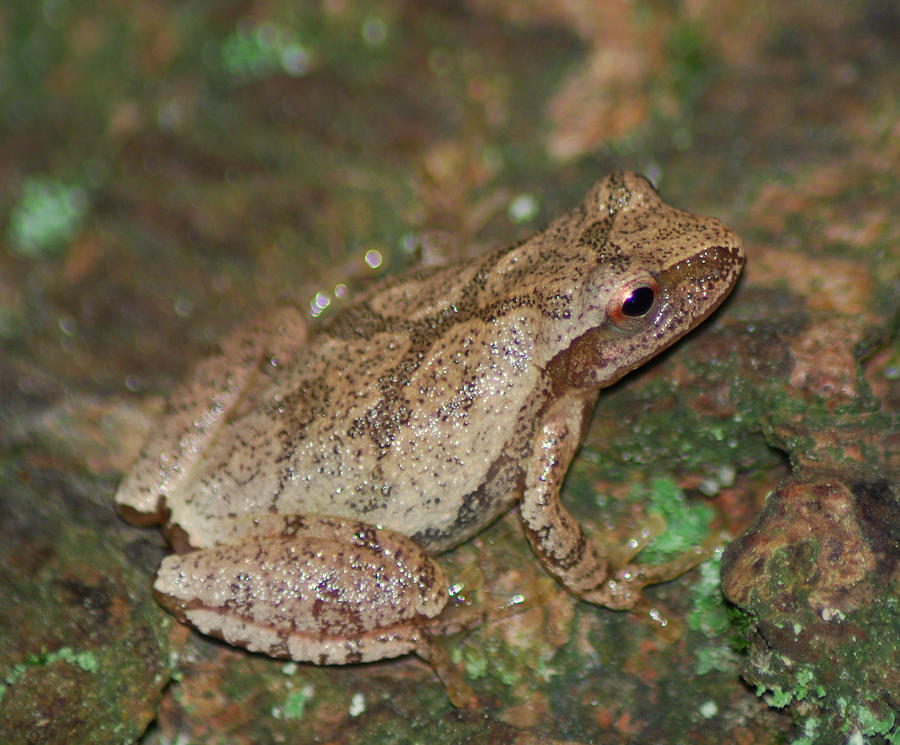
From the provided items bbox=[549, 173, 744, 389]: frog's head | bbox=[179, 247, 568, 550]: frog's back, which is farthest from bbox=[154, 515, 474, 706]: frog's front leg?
bbox=[549, 173, 744, 389]: frog's head

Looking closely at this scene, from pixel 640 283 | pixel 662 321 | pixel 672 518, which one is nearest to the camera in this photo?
pixel 640 283

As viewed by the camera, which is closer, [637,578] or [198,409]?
[637,578]

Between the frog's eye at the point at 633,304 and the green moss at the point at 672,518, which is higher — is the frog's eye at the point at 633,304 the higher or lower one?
the higher one

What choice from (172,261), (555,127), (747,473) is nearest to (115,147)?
(172,261)

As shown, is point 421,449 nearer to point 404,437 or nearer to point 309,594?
point 404,437

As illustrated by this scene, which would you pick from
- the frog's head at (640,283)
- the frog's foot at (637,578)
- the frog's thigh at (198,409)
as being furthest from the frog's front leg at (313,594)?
the frog's head at (640,283)

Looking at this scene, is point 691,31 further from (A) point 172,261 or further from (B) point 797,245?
(A) point 172,261

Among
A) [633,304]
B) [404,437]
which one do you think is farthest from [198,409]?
[633,304]

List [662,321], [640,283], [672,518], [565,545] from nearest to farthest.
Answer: [640,283]
[662,321]
[565,545]
[672,518]

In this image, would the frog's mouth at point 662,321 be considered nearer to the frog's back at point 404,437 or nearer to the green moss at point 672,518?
the frog's back at point 404,437
